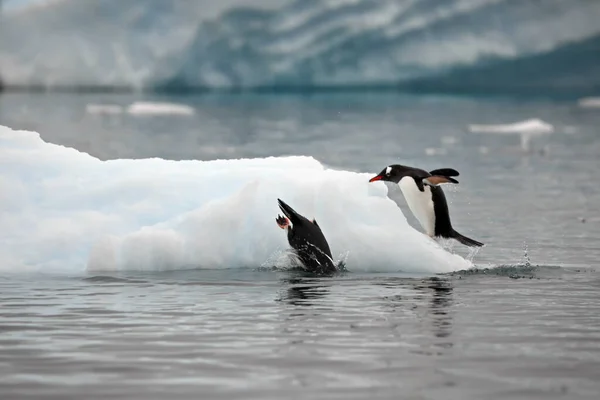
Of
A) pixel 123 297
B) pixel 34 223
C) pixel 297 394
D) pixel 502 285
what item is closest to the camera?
pixel 297 394

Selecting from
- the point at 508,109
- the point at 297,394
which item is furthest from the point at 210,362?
the point at 508,109

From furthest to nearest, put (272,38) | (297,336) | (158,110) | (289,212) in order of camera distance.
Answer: (272,38), (158,110), (289,212), (297,336)

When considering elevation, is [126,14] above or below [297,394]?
above

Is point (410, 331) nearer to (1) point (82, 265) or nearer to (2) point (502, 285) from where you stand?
(2) point (502, 285)

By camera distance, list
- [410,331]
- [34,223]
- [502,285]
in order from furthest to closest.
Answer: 1. [34,223]
2. [502,285]
3. [410,331]

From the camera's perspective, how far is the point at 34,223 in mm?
9695

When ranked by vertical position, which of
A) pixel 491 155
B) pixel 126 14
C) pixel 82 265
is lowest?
pixel 82 265

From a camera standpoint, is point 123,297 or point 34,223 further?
point 34,223

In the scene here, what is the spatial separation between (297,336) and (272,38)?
44641 mm

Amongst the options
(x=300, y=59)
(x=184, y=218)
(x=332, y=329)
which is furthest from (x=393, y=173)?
(x=300, y=59)

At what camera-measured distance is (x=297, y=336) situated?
682 cm

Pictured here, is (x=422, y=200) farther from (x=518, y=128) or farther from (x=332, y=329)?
Answer: (x=518, y=128)

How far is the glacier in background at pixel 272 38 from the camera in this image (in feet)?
162

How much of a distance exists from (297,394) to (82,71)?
4785 cm
